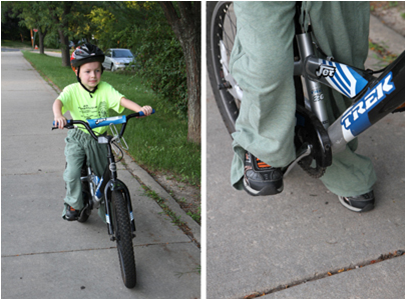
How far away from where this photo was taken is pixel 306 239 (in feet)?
7.96

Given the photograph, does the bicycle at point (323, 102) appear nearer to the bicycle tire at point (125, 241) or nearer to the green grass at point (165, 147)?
the bicycle tire at point (125, 241)

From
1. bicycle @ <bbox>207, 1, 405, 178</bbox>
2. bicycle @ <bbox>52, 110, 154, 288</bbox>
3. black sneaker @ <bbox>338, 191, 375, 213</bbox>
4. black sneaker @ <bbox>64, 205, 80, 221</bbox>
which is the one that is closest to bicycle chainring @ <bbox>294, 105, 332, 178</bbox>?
bicycle @ <bbox>207, 1, 405, 178</bbox>

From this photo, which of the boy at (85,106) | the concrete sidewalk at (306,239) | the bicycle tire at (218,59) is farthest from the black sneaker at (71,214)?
the bicycle tire at (218,59)

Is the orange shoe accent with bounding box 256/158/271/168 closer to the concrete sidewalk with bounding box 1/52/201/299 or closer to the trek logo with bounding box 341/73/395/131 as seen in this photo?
the trek logo with bounding box 341/73/395/131

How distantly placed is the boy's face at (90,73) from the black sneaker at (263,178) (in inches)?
52.2

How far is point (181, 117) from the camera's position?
685 cm

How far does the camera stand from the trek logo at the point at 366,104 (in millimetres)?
1964

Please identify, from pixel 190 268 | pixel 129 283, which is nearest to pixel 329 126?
pixel 190 268

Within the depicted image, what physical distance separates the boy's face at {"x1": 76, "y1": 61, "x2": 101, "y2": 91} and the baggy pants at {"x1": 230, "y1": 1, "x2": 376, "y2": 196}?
1105mm

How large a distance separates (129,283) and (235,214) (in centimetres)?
81

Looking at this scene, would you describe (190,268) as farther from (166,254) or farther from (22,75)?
(22,75)

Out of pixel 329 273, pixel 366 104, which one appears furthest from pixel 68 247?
pixel 366 104

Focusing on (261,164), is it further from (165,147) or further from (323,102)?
(165,147)

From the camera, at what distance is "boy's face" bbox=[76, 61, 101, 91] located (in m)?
3.00
